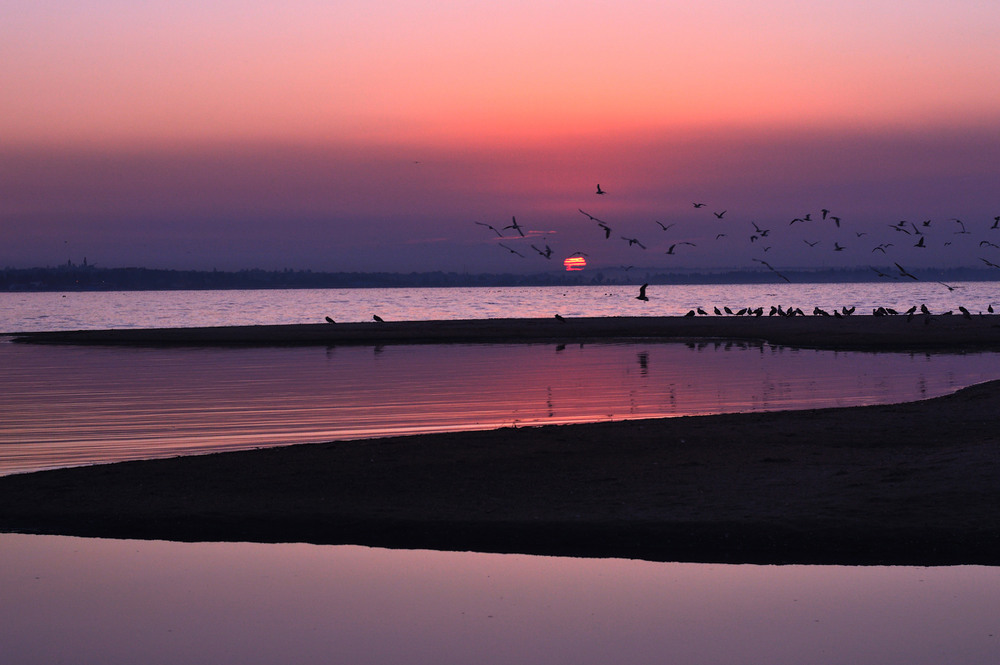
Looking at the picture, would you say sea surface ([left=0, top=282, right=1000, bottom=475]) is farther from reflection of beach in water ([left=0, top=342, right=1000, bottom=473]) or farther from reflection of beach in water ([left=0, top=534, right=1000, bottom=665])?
reflection of beach in water ([left=0, top=534, right=1000, bottom=665])

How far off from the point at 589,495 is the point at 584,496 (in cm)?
9

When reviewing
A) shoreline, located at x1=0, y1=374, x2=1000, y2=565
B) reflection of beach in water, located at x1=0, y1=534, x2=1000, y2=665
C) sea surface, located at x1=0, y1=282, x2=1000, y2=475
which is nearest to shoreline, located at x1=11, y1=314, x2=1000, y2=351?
sea surface, located at x1=0, y1=282, x2=1000, y2=475

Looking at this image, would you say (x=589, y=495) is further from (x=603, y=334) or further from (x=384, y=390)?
(x=603, y=334)

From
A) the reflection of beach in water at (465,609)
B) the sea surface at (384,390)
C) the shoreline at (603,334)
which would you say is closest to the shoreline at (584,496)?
the reflection of beach in water at (465,609)

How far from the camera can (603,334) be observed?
7000 centimetres

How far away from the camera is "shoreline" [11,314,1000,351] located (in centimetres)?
5881

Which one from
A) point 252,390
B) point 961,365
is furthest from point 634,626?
point 961,365

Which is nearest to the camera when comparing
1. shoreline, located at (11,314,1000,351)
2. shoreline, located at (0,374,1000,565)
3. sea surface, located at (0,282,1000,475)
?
shoreline, located at (0,374,1000,565)

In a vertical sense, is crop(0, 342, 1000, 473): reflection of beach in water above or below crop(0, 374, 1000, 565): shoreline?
below

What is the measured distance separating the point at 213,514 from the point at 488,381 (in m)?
22.4

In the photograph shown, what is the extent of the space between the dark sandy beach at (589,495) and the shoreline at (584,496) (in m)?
0.04

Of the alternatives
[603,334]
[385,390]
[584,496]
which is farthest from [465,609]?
[603,334]

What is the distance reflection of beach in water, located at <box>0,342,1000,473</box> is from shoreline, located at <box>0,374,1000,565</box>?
4.00m

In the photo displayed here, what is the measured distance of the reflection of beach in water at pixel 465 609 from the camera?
948 cm
